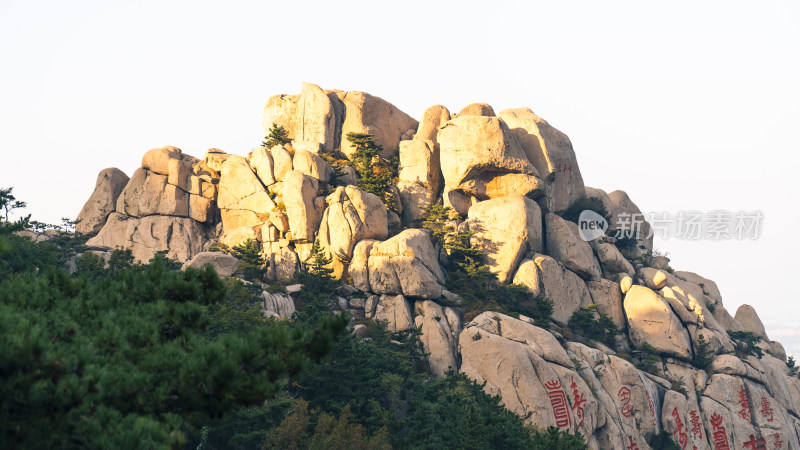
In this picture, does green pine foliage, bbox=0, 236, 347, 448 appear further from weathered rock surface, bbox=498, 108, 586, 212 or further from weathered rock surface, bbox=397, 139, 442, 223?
weathered rock surface, bbox=498, 108, 586, 212

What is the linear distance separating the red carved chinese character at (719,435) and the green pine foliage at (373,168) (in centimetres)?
1911

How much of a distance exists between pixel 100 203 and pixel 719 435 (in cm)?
3555

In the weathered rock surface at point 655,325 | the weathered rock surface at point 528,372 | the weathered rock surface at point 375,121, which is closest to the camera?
the weathered rock surface at point 528,372

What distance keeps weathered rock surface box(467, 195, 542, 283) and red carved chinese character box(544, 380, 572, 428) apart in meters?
6.99

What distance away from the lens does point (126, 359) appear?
10.8m

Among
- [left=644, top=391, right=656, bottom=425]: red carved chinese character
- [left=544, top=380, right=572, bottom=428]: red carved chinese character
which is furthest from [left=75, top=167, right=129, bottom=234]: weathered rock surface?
[left=644, top=391, right=656, bottom=425]: red carved chinese character

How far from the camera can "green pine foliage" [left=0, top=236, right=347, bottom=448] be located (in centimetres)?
935

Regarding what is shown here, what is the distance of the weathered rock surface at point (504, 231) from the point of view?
36.1m

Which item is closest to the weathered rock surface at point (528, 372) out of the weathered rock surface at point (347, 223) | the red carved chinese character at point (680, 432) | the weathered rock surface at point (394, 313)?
the weathered rock surface at point (394, 313)

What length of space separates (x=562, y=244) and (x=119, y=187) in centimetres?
2587

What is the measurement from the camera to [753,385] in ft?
121

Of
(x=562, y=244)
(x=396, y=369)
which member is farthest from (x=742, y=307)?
(x=396, y=369)

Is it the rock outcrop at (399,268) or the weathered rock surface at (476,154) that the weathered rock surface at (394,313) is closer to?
the rock outcrop at (399,268)

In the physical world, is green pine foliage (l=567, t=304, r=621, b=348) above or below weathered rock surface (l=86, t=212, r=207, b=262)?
below
